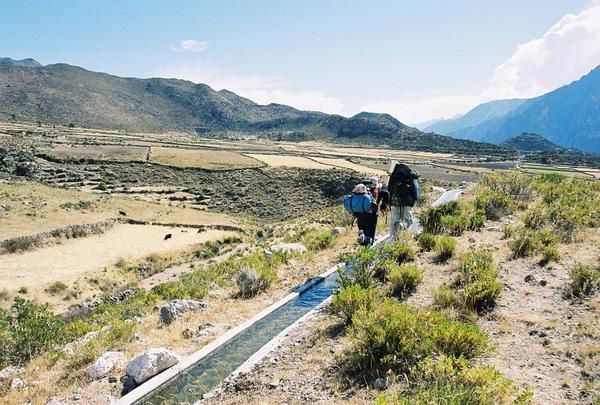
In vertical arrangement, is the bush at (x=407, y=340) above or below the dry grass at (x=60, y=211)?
above

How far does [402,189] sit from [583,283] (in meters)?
5.45

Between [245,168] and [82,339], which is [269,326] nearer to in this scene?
[82,339]

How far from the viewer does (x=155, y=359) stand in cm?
Answer: 653

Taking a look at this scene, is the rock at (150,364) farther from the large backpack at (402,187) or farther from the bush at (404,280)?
the large backpack at (402,187)

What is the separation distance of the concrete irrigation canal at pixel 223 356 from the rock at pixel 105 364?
3.86 feet

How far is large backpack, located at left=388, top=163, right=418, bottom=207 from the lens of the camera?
39.6ft

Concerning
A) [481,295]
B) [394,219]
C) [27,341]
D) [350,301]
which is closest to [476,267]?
[481,295]

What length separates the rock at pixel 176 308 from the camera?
29.8 feet

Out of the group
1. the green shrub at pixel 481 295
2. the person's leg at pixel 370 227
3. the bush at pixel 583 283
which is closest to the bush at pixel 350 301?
the green shrub at pixel 481 295

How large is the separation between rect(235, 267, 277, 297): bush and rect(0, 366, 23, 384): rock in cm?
472

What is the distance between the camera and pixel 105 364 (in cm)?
695

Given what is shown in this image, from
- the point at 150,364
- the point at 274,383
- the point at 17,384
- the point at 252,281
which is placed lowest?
the point at 17,384

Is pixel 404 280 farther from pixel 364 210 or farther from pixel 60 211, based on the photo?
pixel 60 211

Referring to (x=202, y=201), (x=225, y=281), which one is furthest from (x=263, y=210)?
(x=225, y=281)
